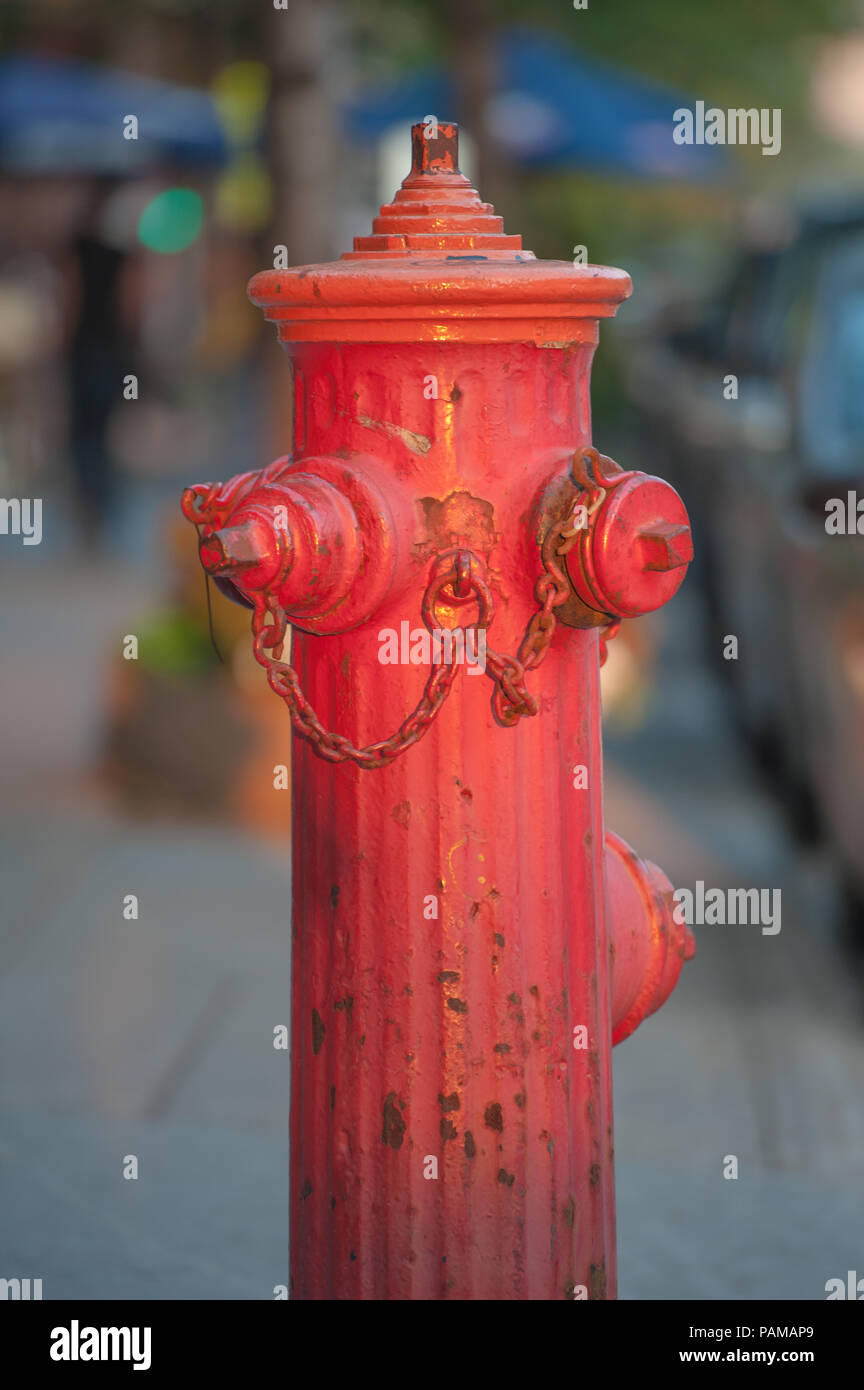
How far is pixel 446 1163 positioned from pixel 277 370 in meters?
6.05

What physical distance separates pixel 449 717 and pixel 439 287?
19.9 inches

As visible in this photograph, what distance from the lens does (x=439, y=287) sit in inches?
93.5

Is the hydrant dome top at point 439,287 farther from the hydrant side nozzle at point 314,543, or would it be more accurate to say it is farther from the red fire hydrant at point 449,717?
the hydrant side nozzle at point 314,543

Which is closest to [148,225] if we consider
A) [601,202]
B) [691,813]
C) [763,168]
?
[601,202]

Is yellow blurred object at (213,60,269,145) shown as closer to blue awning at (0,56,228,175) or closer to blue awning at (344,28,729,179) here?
blue awning at (0,56,228,175)

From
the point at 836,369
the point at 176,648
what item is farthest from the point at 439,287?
the point at 176,648

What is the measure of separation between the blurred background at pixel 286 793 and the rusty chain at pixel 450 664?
55.7 inches

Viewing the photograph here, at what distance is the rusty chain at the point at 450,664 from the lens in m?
2.41

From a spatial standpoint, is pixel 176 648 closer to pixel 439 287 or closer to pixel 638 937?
pixel 638 937

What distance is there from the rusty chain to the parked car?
3.05 metres

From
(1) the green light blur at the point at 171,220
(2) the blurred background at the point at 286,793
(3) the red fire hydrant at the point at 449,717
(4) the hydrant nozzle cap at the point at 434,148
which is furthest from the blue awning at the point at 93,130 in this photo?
(3) the red fire hydrant at the point at 449,717

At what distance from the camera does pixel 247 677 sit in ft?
24.2

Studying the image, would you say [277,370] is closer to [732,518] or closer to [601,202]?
[732,518]

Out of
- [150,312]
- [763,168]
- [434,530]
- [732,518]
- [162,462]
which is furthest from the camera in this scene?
[763,168]
